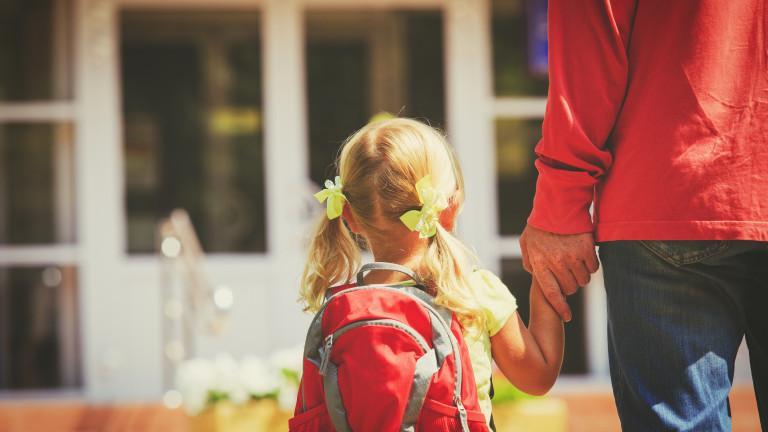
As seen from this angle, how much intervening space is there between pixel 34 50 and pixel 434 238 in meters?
4.57

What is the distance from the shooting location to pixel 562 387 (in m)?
5.52

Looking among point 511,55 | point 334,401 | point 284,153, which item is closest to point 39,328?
point 284,153

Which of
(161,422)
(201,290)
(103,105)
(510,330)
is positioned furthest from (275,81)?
(510,330)

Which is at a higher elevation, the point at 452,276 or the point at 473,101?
the point at 473,101

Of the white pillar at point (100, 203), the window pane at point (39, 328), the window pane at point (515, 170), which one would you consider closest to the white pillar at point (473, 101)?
the window pane at point (515, 170)

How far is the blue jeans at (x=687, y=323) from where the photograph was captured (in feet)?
5.37

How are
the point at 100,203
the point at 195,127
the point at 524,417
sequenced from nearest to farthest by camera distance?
the point at 524,417
the point at 100,203
the point at 195,127

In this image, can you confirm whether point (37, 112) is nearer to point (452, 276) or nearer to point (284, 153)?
point (284, 153)

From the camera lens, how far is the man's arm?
176 cm

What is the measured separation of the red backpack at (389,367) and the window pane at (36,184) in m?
4.32

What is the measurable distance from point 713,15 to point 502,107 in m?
4.00

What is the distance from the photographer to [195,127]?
A: 676 cm

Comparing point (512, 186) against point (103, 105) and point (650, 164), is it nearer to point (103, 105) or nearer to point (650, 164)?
point (103, 105)

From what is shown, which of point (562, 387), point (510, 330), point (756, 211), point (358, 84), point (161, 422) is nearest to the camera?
point (756, 211)
